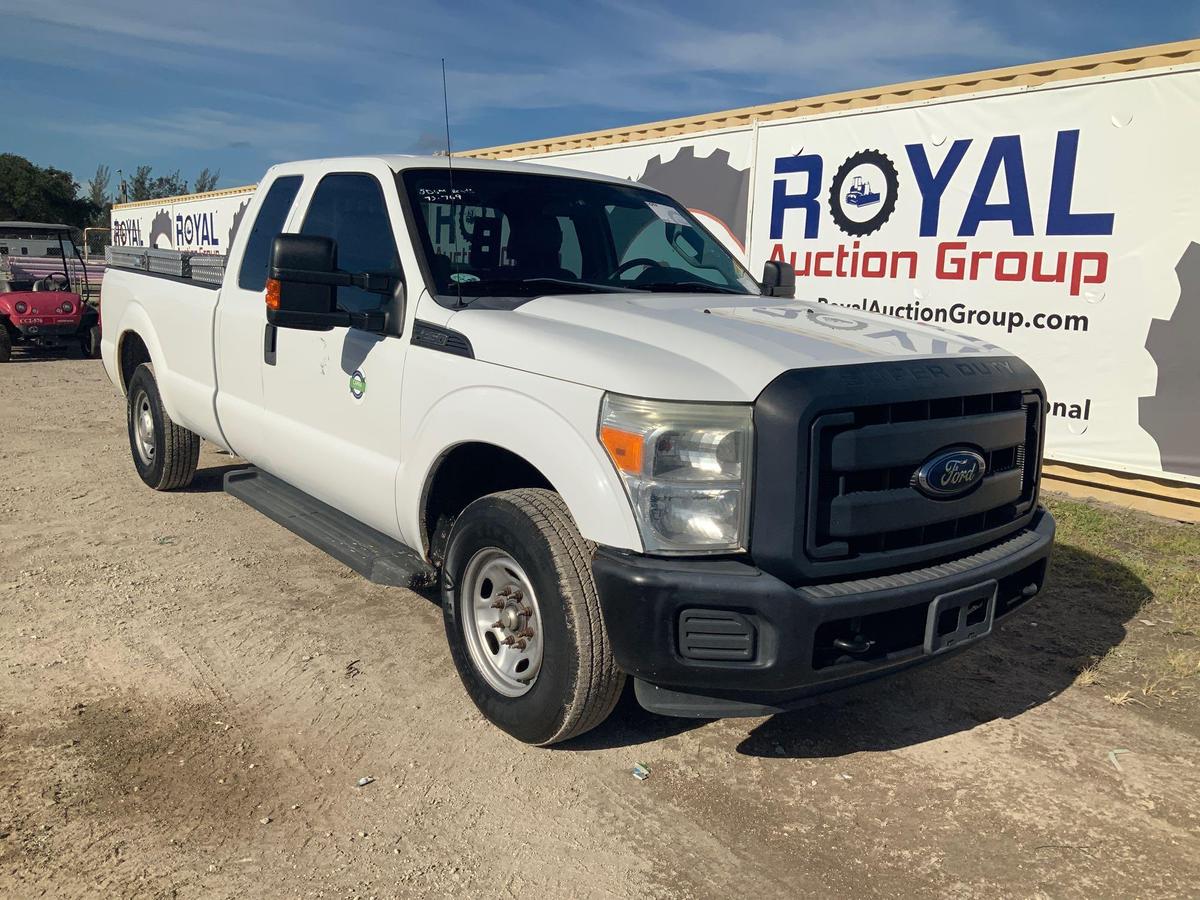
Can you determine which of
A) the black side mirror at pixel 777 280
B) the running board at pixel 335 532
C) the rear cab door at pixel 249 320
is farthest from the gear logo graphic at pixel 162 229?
the black side mirror at pixel 777 280

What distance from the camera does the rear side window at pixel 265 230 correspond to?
4875mm

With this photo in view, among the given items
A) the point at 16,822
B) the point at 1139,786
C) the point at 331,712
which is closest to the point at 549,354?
the point at 331,712

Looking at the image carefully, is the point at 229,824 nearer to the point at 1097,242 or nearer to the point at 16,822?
the point at 16,822

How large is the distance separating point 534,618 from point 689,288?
5.78ft

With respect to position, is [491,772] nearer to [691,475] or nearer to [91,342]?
[691,475]

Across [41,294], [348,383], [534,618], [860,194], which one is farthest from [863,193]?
[41,294]

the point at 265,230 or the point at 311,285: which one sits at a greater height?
the point at 265,230

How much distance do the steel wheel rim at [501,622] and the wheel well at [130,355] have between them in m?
4.21

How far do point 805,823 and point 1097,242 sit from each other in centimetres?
569

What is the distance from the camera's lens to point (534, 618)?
10.5 feet

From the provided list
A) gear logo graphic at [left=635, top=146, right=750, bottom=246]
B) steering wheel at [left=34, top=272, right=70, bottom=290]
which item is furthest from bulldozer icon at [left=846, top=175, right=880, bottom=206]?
steering wheel at [left=34, top=272, right=70, bottom=290]

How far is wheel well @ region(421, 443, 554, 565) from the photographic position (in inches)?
140

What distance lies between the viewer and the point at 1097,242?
707 cm

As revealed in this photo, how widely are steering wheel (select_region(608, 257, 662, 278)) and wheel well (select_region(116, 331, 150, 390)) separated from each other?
3.88 meters
